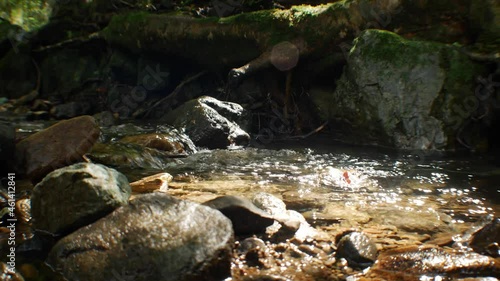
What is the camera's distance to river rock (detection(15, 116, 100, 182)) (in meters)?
4.32

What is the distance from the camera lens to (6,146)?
439 cm

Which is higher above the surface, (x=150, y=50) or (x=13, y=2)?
(x=13, y=2)

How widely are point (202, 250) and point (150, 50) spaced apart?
890 cm

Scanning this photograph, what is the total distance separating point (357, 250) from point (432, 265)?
1.50ft

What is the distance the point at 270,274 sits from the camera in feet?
8.55

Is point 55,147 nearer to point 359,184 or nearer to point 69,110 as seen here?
point 359,184

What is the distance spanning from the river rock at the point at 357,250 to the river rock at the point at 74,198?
1.59m

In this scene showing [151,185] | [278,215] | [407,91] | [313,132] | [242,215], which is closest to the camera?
[242,215]

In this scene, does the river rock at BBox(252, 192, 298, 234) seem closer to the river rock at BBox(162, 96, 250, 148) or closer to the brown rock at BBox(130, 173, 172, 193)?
the brown rock at BBox(130, 173, 172, 193)

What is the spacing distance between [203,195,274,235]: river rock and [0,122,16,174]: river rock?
259 cm

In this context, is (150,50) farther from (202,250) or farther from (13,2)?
(202,250)

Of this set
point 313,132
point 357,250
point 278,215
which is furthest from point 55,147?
point 313,132

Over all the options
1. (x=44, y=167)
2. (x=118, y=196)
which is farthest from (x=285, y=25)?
(x=118, y=196)

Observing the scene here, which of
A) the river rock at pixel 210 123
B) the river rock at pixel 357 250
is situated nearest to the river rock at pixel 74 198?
the river rock at pixel 357 250
